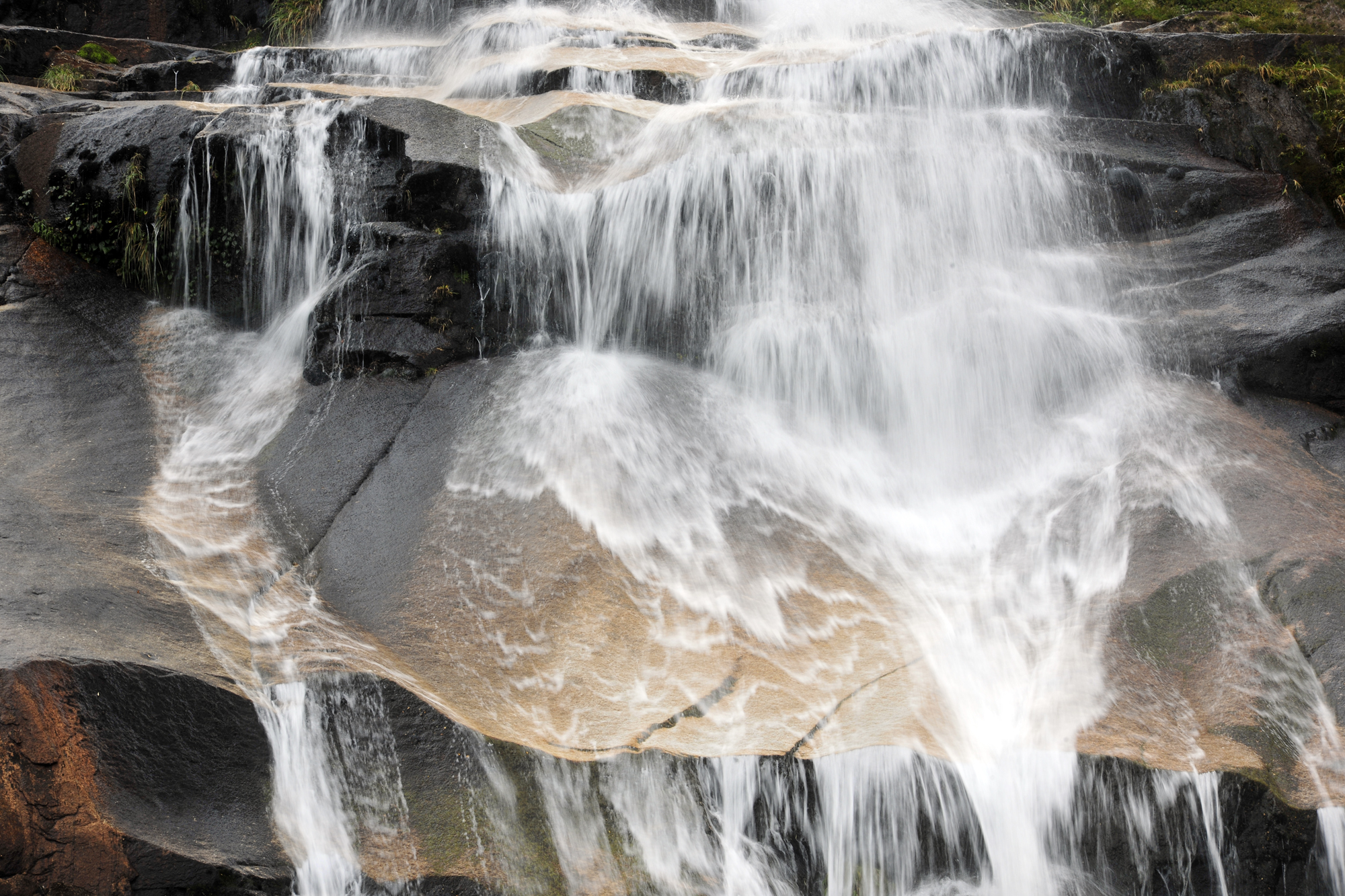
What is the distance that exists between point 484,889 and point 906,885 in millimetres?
2081

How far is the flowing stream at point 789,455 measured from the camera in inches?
166

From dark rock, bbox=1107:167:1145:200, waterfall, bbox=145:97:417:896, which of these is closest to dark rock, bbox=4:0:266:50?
waterfall, bbox=145:97:417:896

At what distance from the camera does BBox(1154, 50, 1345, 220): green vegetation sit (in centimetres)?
752

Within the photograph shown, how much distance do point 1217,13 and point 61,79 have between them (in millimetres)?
14223

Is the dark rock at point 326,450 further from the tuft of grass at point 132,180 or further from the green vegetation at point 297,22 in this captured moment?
the green vegetation at point 297,22

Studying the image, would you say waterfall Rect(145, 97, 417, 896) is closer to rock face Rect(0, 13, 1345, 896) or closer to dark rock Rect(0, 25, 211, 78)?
rock face Rect(0, 13, 1345, 896)

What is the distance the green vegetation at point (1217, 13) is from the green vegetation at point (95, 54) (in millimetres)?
13190

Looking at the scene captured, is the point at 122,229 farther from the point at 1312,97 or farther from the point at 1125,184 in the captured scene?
the point at 1312,97

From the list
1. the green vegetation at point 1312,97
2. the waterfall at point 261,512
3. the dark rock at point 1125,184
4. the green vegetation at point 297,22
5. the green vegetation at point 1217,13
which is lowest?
the waterfall at point 261,512

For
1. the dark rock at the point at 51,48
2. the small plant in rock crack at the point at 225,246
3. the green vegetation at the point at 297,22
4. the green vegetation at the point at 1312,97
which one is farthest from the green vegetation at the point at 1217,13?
the dark rock at the point at 51,48

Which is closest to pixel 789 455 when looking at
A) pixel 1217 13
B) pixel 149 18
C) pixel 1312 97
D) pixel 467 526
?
pixel 467 526

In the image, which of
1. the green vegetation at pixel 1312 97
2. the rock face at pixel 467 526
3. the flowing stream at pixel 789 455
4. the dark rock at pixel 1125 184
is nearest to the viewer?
the rock face at pixel 467 526

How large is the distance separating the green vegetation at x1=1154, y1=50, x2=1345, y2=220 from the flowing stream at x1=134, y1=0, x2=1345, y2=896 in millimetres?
1590

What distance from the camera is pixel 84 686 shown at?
397 centimetres
